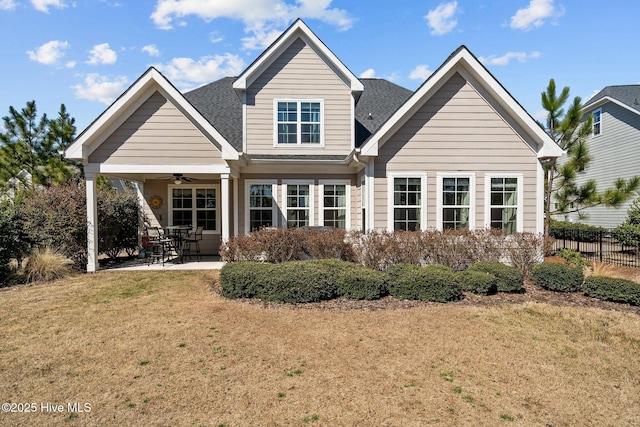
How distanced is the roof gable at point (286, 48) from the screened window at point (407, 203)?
385cm

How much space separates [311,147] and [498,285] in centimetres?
704

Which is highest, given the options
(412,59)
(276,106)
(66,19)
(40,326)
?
(412,59)

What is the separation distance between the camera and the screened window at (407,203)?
9.88 meters

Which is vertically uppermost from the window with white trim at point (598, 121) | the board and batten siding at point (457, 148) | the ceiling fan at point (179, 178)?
the window with white trim at point (598, 121)

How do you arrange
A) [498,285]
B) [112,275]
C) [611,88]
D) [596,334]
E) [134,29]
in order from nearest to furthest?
1. [596,334]
2. [498,285]
3. [112,275]
4. [134,29]
5. [611,88]

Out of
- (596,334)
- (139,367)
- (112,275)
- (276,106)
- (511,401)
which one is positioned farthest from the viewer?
(276,106)

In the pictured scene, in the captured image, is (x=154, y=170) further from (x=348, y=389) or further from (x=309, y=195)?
(x=348, y=389)

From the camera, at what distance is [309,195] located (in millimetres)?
11672

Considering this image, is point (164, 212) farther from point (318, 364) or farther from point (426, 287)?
point (318, 364)

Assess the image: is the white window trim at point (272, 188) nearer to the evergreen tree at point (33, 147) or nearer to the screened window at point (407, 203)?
the screened window at point (407, 203)

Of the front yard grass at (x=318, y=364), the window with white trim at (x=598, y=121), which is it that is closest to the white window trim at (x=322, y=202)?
the front yard grass at (x=318, y=364)

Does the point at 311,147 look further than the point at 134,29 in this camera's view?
Yes

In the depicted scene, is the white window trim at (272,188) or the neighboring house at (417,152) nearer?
the neighboring house at (417,152)

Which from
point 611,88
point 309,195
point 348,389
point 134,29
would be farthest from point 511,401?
point 611,88
